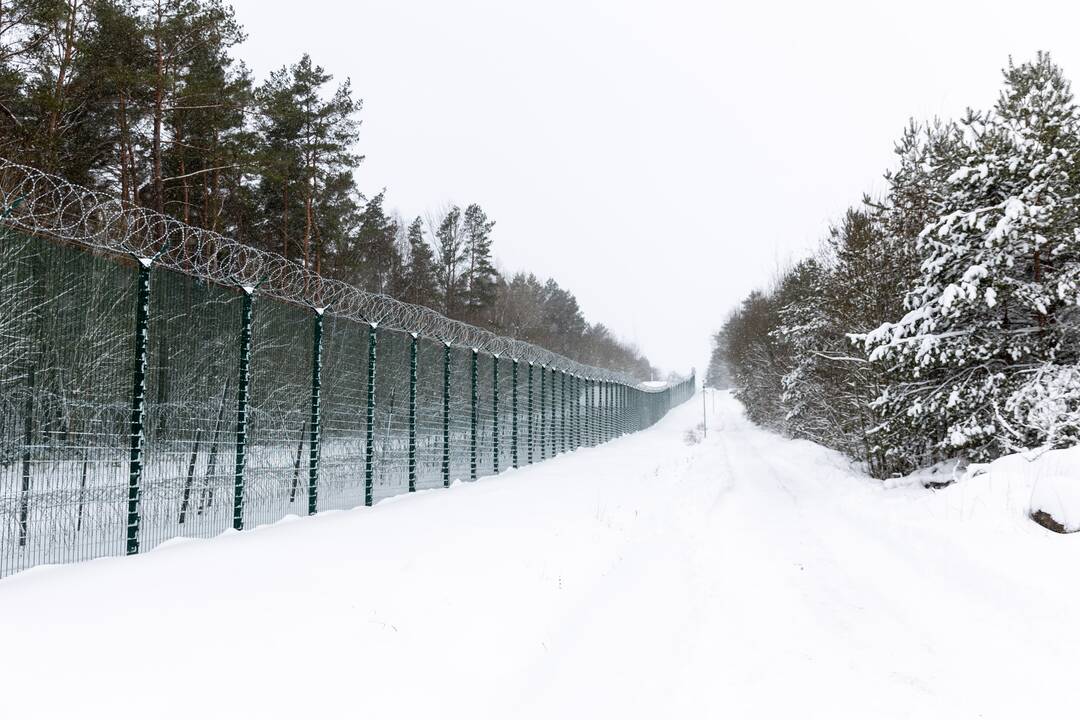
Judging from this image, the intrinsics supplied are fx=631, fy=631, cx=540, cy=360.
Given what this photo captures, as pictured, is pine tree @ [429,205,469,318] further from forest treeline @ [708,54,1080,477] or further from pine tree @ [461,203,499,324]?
forest treeline @ [708,54,1080,477]

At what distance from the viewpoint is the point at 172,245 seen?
21.4 feet

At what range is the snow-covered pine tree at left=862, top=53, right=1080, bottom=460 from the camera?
30.6 ft

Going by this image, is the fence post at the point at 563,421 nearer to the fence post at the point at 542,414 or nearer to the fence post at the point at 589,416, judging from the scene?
the fence post at the point at 542,414

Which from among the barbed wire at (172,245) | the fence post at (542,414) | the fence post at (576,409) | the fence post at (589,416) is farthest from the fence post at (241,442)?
the fence post at (589,416)

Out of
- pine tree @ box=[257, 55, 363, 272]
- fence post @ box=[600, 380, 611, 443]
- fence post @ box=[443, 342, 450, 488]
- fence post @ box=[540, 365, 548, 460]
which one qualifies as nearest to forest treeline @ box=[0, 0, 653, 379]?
pine tree @ box=[257, 55, 363, 272]

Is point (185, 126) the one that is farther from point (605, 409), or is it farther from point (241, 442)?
point (605, 409)

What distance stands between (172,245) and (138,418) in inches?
75.9

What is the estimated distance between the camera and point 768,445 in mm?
25266

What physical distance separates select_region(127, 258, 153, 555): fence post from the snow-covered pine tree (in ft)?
34.2

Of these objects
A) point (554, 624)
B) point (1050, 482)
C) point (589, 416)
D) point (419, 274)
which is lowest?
point (554, 624)

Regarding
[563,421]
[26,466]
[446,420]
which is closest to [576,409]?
[563,421]

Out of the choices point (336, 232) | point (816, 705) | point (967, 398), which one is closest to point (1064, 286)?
point (967, 398)

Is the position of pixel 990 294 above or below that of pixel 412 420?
above

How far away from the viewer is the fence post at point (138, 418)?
219 inches
